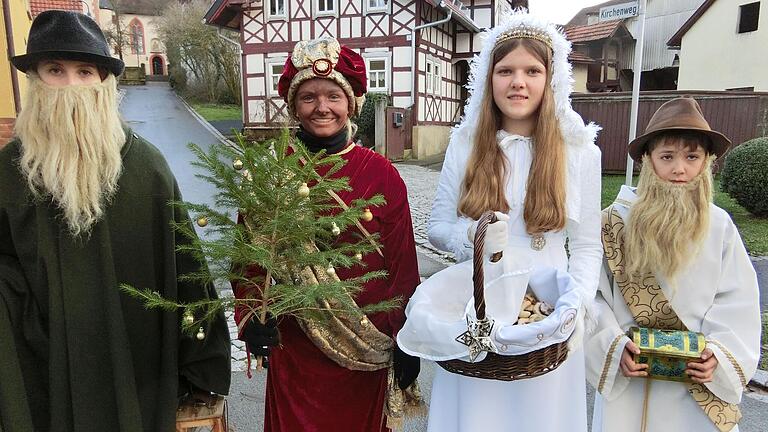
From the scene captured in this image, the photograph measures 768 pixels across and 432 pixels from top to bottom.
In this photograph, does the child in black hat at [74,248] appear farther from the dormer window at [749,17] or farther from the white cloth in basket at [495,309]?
the dormer window at [749,17]

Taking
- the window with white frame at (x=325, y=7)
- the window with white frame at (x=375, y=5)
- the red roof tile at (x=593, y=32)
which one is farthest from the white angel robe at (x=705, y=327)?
the red roof tile at (x=593, y=32)

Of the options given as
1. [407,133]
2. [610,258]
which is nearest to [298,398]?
[610,258]

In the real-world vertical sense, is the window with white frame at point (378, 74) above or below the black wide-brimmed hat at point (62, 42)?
above

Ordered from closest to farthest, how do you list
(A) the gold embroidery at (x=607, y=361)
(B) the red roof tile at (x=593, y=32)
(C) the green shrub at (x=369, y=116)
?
(A) the gold embroidery at (x=607, y=361), (C) the green shrub at (x=369, y=116), (B) the red roof tile at (x=593, y=32)

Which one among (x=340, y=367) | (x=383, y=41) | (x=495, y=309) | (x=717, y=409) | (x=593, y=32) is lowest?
(x=717, y=409)

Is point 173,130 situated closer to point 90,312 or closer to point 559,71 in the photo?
point 90,312

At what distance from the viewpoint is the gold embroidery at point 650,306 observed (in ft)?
7.24

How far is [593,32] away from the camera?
2853cm

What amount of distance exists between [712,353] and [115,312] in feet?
7.66

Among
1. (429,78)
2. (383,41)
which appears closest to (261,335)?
(383,41)

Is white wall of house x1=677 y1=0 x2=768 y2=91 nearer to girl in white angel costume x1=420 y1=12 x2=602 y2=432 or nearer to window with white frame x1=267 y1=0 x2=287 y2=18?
window with white frame x1=267 y1=0 x2=287 y2=18

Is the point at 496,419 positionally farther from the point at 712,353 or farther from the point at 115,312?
the point at 115,312

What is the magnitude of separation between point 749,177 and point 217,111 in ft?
77.2

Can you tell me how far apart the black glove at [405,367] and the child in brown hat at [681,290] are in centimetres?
78
